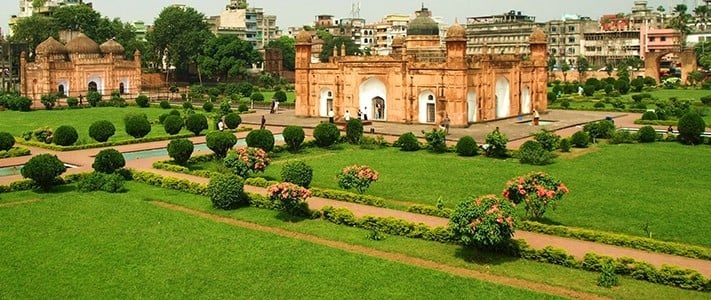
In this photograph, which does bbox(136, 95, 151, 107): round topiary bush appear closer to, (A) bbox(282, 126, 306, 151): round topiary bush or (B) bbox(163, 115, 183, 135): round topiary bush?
(B) bbox(163, 115, 183, 135): round topiary bush

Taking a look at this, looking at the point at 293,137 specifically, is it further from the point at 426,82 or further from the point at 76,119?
the point at 76,119

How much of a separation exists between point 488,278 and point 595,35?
272ft

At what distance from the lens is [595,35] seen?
292ft

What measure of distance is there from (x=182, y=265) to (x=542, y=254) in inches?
250

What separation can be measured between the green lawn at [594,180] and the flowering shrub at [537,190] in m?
0.86

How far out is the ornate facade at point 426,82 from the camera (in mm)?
34656

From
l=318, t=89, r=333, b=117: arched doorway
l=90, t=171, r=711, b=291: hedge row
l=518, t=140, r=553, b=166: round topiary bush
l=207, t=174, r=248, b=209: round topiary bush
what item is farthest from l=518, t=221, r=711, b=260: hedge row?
l=318, t=89, r=333, b=117: arched doorway

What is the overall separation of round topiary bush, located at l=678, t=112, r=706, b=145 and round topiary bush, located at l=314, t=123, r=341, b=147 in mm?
13094

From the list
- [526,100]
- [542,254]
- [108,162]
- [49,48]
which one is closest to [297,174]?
[108,162]

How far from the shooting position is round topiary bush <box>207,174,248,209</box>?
1734 cm

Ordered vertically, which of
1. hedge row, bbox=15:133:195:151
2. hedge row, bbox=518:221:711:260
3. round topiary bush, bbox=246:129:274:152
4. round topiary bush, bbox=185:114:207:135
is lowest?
hedge row, bbox=518:221:711:260

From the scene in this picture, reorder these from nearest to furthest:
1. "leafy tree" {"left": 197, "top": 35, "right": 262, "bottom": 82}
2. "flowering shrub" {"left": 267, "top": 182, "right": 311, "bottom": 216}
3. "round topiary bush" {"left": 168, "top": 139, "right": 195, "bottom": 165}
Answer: "flowering shrub" {"left": 267, "top": 182, "right": 311, "bottom": 216}, "round topiary bush" {"left": 168, "top": 139, "right": 195, "bottom": 165}, "leafy tree" {"left": 197, "top": 35, "right": 262, "bottom": 82}

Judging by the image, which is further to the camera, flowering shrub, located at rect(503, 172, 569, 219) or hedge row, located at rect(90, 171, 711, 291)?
flowering shrub, located at rect(503, 172, 569, 219)

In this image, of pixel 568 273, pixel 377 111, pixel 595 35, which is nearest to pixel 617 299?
pixel 568 273
